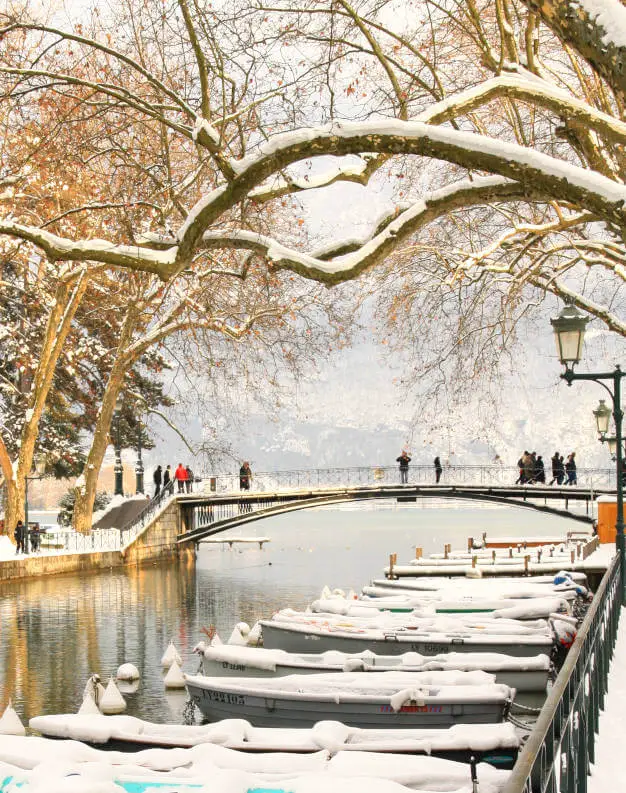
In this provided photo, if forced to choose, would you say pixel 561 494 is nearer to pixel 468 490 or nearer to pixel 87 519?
pixel 468 490

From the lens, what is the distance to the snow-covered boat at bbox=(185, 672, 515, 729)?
1189 centimetres

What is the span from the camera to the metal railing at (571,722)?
15.2ft

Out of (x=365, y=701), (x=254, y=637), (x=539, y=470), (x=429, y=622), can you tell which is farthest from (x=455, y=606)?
(x=539, y=470)

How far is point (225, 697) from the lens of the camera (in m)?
13.0

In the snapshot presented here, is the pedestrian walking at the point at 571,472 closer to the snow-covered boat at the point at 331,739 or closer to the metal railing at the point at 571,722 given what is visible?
the snow-covered boat at the point at 331,739

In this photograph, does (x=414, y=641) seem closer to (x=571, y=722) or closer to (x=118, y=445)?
(x=571, y=722)

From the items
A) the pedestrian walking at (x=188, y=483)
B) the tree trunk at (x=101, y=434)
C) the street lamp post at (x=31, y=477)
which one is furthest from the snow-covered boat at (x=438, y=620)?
the pedestrian walking at (x=188, y=483)

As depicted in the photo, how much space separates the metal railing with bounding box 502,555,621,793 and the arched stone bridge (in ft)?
128

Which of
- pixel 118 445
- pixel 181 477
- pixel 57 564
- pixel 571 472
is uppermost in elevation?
pixel 118 445

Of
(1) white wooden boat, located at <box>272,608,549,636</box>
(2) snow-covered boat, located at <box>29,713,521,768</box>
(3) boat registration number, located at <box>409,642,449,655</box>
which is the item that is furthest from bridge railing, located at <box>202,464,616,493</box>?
(2) snow-covered boat, located at <box>29,713,521,768</box>

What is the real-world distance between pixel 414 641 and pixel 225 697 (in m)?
4.15

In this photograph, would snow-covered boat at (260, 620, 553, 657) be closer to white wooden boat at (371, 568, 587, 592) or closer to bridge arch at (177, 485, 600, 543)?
white wooden boat at (371, 568, 587, 592)

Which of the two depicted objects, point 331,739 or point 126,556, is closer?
point 331,739

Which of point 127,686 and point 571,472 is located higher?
point 571,472
